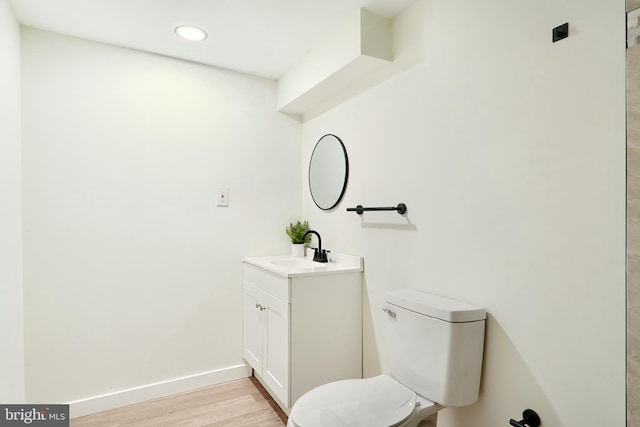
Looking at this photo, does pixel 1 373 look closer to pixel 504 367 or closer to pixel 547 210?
pixel 504 367

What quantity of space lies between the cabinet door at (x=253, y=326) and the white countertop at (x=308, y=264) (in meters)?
0.20

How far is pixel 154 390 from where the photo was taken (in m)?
2.19

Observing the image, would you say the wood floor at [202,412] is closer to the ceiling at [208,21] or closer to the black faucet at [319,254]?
the black faucet at [319,254]

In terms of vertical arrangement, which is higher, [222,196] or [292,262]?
[222,196]

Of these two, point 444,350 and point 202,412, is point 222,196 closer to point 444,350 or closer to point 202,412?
point 202,412

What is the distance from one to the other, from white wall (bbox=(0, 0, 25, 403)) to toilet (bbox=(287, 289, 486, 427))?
1.31 m

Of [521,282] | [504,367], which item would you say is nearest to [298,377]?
[504,367]

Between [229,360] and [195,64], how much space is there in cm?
207

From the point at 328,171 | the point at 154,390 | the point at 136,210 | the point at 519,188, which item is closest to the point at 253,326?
the point at 154,390

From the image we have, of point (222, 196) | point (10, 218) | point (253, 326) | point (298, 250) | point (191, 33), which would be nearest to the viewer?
point (10, 218)

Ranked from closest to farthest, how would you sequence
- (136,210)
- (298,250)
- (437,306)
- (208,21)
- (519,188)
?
(519,188)
(437,306)
(208,21)
(136,210)
(298,250)

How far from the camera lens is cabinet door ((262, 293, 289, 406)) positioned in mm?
1834

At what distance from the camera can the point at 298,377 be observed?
72.1 inches

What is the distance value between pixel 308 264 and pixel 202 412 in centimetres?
107
